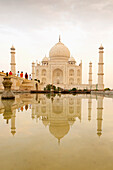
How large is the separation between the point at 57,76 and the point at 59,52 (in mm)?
5692

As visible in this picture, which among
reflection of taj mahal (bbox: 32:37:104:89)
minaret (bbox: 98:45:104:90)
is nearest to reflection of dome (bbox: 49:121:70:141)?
minaret (bbox: 98:45:104:90)

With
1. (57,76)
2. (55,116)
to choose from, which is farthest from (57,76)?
(55,116)

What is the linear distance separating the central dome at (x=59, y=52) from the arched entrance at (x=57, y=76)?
3162 millimetres

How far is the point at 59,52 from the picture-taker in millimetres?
35281

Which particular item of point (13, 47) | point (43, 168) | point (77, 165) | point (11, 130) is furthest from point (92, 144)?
point (13, 47)

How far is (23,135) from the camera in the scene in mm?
2348

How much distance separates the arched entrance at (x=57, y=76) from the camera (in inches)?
1430

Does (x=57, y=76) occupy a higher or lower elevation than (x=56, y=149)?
higher

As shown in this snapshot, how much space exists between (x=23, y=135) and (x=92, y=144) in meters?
1.05

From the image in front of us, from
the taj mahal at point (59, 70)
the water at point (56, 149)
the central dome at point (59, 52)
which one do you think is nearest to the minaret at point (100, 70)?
the taj mahal at point (59, 70)

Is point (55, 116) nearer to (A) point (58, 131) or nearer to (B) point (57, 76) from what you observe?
(A) point (58, 131)

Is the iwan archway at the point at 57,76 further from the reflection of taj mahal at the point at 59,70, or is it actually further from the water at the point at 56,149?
the water at the point at 56,149

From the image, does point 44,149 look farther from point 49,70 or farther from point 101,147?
point 49,70

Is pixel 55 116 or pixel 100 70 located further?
pixel 100 70
